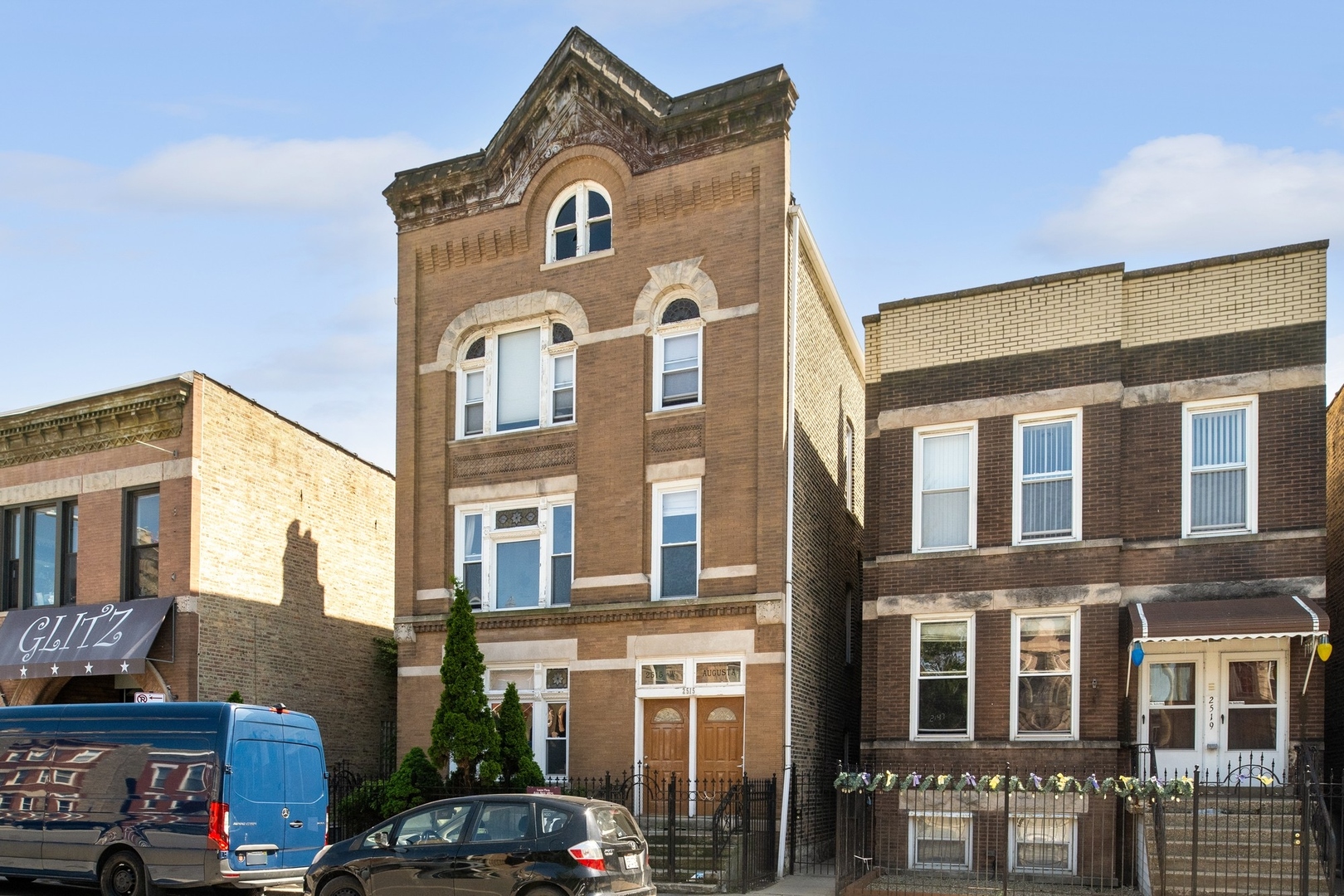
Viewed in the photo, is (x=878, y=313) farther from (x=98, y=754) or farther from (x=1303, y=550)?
(x=98, y=754)

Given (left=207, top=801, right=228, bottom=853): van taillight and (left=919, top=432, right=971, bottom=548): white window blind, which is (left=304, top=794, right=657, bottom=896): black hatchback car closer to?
(left=207, top=801, right=228, bottom=853): van taillight

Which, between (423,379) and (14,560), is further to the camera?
(14,560)

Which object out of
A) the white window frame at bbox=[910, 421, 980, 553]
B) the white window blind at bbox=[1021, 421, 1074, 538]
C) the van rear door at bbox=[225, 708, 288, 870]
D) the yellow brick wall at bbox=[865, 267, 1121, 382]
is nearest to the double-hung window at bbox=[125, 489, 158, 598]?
the van rear door at bbox=[225, 708, 288, 870]

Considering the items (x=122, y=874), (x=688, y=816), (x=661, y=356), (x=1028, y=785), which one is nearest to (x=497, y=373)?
(x=661, y=356)

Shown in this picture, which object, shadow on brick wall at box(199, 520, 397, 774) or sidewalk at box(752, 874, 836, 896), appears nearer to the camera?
sidewalk at box(752, 874, 836, 896)

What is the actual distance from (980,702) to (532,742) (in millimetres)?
7772

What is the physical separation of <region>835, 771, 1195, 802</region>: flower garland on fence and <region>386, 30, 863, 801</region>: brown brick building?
224 centimetres

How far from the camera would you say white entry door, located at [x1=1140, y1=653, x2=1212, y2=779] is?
725 inches

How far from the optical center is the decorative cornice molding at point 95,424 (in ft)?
82.1

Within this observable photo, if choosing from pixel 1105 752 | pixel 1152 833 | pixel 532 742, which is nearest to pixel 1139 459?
pixel 1105 752

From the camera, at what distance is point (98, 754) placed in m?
16.1

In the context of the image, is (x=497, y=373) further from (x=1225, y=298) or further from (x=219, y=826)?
(x=1225, y=298)

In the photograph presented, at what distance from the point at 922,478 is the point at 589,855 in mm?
9760

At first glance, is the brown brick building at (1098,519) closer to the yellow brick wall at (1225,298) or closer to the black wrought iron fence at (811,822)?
the yellow brick wall at (1225,298)
